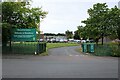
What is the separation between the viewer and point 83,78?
13648 millimetres

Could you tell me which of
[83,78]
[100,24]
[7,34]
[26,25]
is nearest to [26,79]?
[83,78]

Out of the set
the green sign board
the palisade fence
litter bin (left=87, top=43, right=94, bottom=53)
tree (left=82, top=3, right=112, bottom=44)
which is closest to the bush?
litter bin (left=87, top=43, right=94, bottom=53)

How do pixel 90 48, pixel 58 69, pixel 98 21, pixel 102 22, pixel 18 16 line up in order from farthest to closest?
pixel 98 21 < pixel 90 48 < pixel 102 22 < pixel 18 16 < pixel 58 69

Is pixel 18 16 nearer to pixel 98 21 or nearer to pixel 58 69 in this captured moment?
pixel 98 21

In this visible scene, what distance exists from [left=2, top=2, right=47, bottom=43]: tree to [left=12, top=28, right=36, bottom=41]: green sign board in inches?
25.4

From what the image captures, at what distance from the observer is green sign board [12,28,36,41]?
36.1 metres

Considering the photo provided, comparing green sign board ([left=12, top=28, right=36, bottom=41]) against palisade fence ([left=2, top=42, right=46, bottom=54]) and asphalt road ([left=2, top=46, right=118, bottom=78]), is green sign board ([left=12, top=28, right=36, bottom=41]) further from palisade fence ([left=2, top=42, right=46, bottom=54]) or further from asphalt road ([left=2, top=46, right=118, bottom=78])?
asphalt road ([left=2, top=46, right=118, bottom=78])

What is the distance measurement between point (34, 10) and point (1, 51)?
6.51 meters

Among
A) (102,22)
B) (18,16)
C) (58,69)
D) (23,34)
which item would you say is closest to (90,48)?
(102,22)

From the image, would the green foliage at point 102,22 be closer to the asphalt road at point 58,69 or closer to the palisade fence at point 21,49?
the palisade fence at point 21,49

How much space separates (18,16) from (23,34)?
215cm

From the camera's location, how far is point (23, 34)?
36219mm

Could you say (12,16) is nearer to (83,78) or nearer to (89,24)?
(89,24)

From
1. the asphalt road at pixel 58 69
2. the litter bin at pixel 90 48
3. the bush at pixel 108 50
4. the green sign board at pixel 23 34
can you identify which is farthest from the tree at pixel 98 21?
the asphalt road at pixel 58 69
